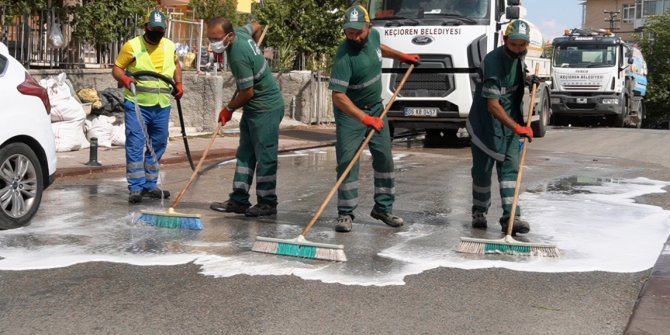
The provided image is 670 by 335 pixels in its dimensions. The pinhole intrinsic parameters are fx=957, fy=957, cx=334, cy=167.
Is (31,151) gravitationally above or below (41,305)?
above

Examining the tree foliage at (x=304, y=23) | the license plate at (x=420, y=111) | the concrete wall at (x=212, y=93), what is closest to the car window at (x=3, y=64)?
the concrete wall at (x=212, y=93)

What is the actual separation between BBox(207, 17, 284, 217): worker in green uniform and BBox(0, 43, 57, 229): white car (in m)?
1.51

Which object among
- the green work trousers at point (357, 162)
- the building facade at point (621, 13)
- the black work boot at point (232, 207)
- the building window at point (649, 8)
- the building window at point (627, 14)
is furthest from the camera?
the building window at point (627, 14)

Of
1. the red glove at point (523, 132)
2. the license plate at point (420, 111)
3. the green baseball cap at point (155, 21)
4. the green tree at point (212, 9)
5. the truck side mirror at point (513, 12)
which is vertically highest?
the green tree at point (212, 9)

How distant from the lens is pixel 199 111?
17750 millimetres

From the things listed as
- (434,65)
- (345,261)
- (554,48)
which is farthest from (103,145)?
(554,48)

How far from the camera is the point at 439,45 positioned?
51.6 feet

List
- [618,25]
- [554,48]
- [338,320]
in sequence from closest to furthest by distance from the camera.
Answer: [338,320], [554,48], [618,25]

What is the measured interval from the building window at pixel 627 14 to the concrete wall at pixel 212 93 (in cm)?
7446

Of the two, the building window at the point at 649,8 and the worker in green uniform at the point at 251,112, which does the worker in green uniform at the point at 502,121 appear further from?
the building window at the point at 649,8

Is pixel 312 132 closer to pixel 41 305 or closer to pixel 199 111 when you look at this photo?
pixel 199 111

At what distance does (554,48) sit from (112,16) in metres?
14.8

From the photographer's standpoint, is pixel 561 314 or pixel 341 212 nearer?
pixel 561 314

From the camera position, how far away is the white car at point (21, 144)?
730 cm
